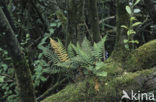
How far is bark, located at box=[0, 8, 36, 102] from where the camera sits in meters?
2.06

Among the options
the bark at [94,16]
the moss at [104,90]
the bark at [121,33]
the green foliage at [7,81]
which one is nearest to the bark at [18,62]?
the moss at [104,90]

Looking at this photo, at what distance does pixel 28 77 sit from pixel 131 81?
131 cm

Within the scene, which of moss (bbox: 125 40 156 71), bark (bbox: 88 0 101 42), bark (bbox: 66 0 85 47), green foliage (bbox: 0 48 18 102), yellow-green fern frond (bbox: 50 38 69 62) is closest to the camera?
yellow-green fern frond (bbox: 50 38 69 62)

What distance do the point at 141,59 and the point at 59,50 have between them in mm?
1188

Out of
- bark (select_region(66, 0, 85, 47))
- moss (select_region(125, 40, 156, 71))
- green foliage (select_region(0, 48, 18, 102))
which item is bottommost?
green foliage (select_region(0, 48, 18, 102))

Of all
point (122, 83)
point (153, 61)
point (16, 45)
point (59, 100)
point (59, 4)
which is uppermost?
point (59, 4)

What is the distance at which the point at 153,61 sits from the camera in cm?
259

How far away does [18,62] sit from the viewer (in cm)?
221

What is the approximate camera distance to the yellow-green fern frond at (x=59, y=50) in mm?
2419

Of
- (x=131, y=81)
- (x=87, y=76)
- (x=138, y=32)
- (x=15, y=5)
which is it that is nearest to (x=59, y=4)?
(x=15, y=5)

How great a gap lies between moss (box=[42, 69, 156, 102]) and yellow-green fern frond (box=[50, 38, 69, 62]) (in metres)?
0.43

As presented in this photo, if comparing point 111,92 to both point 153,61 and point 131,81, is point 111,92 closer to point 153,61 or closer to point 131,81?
point 131,81

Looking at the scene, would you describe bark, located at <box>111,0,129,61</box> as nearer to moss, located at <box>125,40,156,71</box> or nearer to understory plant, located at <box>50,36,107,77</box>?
moss, located at <box>125,40,156,71</box>

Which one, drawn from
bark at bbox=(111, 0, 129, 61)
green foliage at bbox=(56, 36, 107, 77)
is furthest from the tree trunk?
green foliage at bbox=(56, 36, 107, 77)
